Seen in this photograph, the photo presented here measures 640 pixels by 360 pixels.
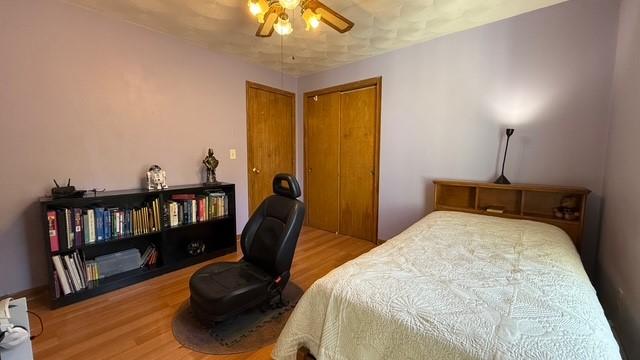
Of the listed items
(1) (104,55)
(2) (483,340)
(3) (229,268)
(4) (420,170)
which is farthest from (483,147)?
(1) (104,55)

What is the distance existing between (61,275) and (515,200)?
3.93 meters

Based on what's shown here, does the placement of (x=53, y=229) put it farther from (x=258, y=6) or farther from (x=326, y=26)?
(x=326, y=26)

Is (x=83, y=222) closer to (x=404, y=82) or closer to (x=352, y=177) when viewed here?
(x=352, y=177)

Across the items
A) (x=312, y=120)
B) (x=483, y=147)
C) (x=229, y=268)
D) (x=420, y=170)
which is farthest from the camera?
(x=312, y=120)

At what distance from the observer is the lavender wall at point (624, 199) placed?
1348mm

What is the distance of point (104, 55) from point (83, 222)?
151 cm

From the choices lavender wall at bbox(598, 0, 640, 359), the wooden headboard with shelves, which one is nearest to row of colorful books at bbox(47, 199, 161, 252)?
the wooden headboard with shelves

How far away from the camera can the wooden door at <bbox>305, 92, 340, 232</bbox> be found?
3.86 meters

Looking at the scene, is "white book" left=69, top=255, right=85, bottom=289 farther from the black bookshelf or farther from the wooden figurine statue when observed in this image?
the wooden figurine statue

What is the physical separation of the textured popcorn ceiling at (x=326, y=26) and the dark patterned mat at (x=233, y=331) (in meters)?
2.48

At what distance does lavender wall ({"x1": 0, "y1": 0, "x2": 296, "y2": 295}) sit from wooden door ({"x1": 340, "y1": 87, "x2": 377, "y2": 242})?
1783 millimetres

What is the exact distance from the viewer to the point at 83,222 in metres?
2.16

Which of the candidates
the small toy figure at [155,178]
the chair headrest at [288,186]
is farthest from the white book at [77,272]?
the chair headrest at [288,186]

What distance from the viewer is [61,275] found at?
2.04 metres
